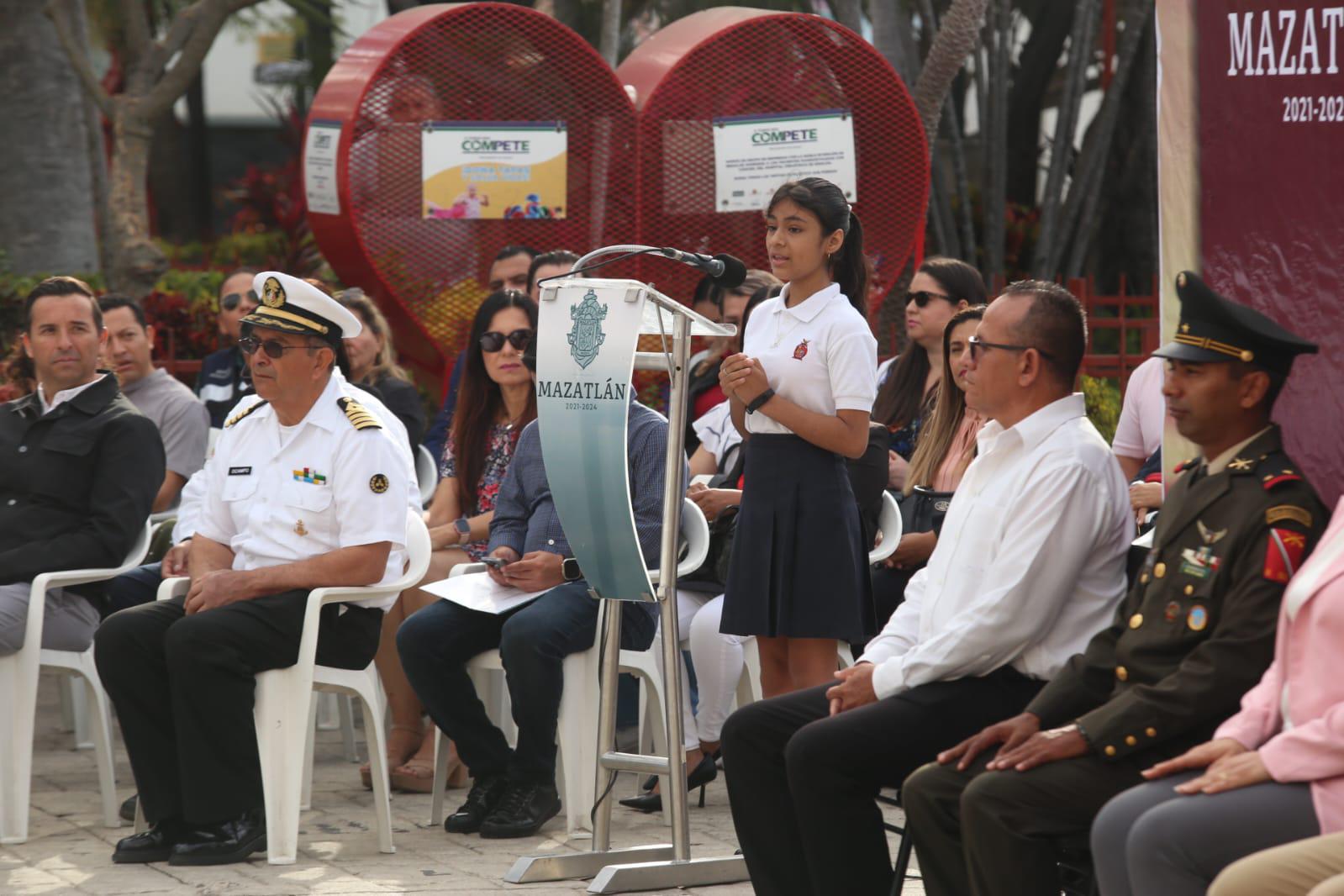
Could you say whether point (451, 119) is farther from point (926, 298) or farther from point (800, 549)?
point (800, 549)

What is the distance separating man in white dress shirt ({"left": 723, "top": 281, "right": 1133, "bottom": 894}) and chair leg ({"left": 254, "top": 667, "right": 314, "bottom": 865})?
69.1 inches

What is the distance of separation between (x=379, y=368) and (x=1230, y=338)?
4.32 m

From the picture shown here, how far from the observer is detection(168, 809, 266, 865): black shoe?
5.06m

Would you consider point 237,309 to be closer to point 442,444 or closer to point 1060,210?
point 442,444

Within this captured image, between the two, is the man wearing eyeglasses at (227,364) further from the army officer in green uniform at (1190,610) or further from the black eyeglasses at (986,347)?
the army officer in green uniform at (1190,610)

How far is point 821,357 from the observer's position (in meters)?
4.80

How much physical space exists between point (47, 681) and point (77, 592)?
2.73 meters

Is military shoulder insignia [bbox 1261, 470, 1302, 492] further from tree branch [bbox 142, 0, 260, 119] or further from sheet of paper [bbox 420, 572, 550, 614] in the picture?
tree branch [bbox 142, 0, 260, 119]

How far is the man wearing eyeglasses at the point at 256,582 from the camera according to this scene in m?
5.08

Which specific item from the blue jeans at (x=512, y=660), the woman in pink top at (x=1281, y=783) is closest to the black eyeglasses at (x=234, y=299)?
the blue jeans at (x=512, y=660)

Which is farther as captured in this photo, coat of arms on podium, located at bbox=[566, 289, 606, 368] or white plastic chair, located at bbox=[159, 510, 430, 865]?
white plastic chair, located at bbox=[159, 510, 430, 865]

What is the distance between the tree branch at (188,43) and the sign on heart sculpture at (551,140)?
1.26 meters

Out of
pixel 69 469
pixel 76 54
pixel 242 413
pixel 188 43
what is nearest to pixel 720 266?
pixel 242 413

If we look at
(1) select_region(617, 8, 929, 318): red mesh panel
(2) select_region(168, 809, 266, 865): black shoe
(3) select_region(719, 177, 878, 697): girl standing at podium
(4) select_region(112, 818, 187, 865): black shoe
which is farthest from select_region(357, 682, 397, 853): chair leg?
(1) select_region(617, 8, 929, 318): red mesh panel
